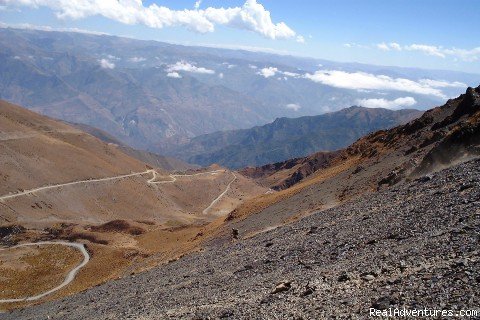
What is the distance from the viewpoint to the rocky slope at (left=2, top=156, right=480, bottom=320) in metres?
15.3

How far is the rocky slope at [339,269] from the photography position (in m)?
15.3

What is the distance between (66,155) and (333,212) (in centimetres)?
12079

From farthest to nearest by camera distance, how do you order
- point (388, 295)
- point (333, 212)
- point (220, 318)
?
point (333, 212), point (220, 318), point (388, 295)

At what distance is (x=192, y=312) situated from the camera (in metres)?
20.8

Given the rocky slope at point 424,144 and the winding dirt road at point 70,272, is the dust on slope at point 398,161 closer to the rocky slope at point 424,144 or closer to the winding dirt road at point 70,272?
the rocky slope at point 424,144

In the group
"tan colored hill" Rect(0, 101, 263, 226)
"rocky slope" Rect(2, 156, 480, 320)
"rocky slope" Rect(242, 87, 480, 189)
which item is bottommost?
"tan colored hill" Rect(0, 101, 263, 226)

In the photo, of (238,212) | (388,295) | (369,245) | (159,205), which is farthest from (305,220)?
(159,205)

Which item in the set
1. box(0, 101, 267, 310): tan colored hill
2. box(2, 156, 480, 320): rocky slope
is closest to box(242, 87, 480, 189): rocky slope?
box(2, 156, 480, 320): rocky slope

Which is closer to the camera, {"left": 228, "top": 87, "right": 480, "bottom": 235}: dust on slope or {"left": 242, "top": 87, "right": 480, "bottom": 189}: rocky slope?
{"left": 242, "top": 87, "right": 480, "bottom": 189}: rocky slope

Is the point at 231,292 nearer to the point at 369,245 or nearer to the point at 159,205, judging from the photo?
the point at 369,245

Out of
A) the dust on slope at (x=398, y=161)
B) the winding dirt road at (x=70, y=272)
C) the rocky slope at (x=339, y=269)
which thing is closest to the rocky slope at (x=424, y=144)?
the dust on slope at (x=398, y=161)

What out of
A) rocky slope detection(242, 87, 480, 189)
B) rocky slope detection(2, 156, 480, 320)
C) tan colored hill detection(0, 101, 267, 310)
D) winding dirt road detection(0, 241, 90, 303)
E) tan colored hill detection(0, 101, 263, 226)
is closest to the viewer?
rocky slope detection(2, 156, 480, 320)

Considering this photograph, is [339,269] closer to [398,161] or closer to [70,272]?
[398,161]

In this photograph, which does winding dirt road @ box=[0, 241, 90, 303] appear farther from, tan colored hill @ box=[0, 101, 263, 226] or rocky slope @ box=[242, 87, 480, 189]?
rocky slope @ box=[242, 87, 480, 189]
